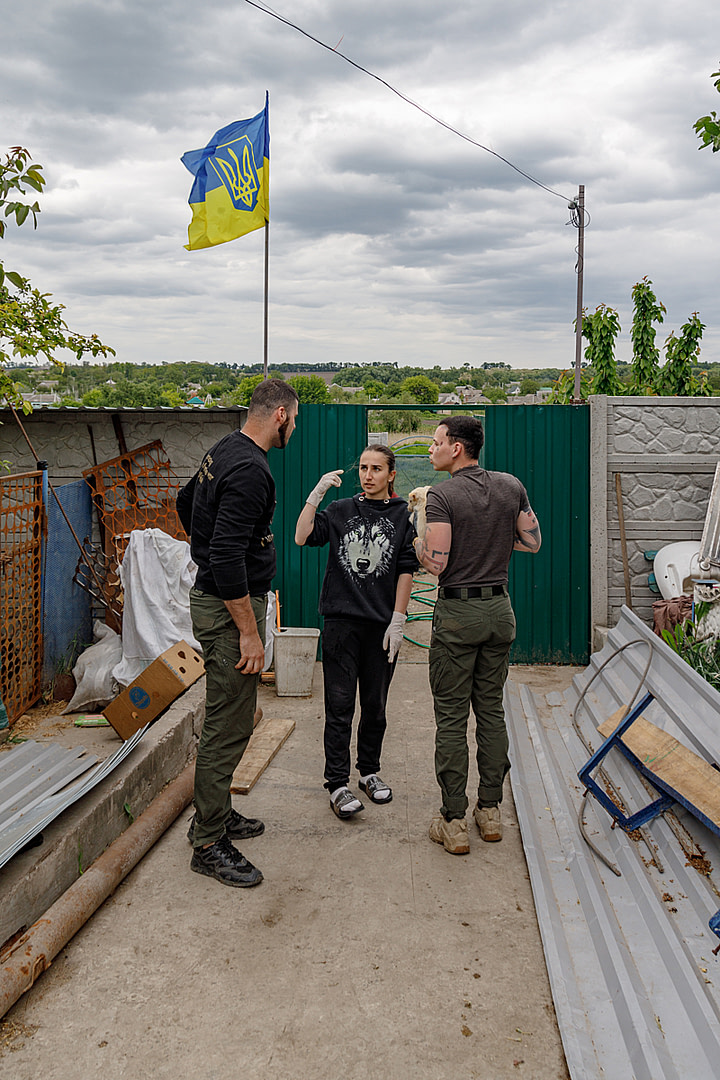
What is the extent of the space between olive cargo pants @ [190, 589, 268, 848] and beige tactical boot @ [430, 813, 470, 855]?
1.01 meters

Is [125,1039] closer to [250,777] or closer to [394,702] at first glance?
[250,777]

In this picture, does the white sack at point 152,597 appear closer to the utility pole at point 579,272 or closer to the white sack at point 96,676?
the white sack at point 96,676

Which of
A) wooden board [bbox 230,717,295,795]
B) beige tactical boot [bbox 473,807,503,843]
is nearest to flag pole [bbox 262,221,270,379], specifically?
wooden board [bbox 230,717,295,795]

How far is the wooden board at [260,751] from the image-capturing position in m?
4.43

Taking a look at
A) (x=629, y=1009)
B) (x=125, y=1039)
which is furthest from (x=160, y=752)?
(x=629, y=1009)

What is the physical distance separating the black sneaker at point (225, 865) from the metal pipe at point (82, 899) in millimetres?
308

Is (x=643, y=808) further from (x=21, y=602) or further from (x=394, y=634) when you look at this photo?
(x=21, y=602)

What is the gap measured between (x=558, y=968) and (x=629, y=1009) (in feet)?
0.98

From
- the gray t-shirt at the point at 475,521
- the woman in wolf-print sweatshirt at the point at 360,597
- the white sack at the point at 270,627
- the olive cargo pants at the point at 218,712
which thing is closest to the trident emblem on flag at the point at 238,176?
the white sack at the point at 270,627

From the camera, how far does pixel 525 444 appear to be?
6.98 m

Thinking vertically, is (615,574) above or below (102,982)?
above

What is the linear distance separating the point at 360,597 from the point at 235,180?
4724 mm

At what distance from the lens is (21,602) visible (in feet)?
20.1

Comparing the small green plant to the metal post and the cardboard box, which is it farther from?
the metal post
